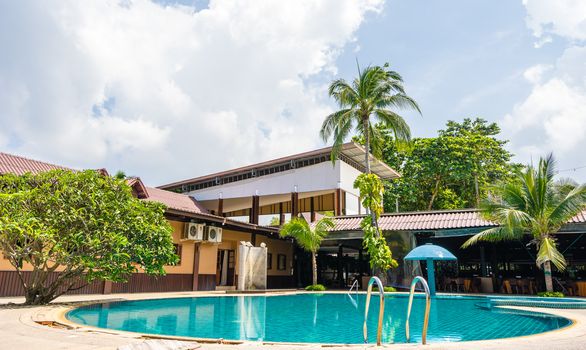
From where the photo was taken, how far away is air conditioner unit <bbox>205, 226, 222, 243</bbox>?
19.4 m

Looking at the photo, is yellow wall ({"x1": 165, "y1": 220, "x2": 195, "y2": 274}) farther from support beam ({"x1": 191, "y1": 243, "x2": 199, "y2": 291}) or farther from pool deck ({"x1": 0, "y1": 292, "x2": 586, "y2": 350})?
pool deck ({"x1": 0, "y1": 292, "x2": 586, "y2": 350})

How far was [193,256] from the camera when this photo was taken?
62.9 feet

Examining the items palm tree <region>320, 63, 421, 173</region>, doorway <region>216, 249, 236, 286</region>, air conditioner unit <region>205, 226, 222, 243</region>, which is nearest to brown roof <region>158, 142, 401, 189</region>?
palm tree <region>320, 63, 421, 173</region>

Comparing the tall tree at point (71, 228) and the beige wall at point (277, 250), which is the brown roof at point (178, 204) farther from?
the tall tree at point (71, 228)

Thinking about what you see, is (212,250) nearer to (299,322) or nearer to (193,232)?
(193,232)

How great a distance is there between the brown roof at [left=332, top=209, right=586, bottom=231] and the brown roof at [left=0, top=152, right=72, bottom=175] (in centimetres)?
1369

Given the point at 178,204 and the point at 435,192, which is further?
the point at 435,192

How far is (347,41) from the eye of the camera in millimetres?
14844

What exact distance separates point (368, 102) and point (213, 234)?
9.84 metres

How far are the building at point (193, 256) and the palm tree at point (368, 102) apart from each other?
688 cm

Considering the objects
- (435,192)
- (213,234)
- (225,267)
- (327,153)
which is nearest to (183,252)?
(213,234)

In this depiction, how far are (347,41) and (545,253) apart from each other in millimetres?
10600

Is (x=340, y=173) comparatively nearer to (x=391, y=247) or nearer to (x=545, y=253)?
(x=391, y=247)

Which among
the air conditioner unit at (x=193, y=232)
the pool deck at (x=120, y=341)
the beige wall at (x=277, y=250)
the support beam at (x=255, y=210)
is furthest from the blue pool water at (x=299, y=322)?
the support beam at (x=255, y=210)
